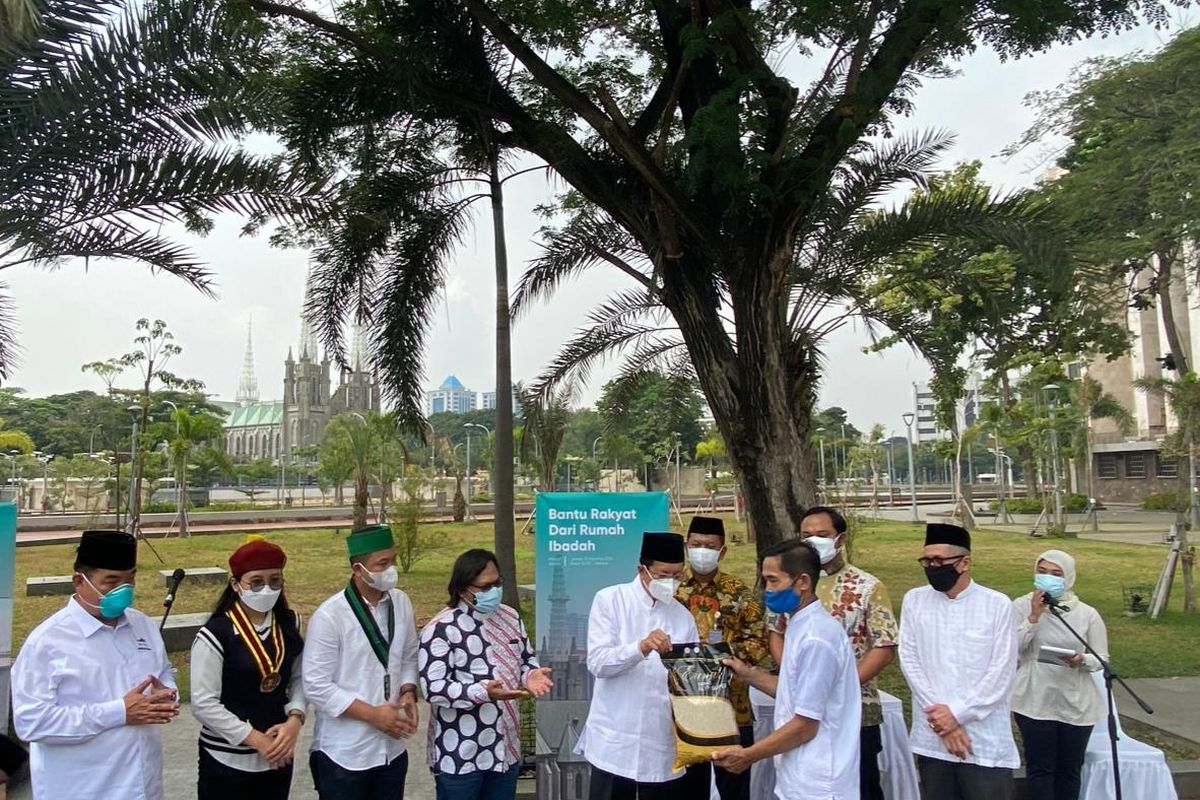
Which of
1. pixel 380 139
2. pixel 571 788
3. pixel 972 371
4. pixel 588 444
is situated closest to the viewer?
pixel 571 788

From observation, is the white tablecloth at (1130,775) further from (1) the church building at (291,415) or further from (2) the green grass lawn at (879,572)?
(1) the church building at (291,415)

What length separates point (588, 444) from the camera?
185 feet

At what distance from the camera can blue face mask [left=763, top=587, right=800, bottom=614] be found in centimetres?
315

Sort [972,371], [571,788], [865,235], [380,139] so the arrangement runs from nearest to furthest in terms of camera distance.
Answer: [571,788] → [865,235] → [380,139] → [972,371]

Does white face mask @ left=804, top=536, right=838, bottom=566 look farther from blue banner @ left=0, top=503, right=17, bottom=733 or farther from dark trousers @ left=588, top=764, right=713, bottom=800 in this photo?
blue banner @ left=0, top=503, right=17, bottom=733

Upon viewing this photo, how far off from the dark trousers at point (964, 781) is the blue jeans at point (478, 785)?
172cm

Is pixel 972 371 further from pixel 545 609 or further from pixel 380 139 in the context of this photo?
pixel 545 609

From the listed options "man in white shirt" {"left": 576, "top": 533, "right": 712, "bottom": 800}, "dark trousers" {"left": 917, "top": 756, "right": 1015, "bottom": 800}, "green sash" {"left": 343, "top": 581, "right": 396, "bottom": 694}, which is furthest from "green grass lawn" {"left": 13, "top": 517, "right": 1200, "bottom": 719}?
"green sash" {"left": 343, "top": 581, "right": 396, "bottom": 694}

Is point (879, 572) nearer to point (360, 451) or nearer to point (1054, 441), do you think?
point (1054, 441)

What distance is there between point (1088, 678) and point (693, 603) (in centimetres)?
206

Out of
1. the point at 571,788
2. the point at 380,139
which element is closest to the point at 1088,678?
the point at 571,788

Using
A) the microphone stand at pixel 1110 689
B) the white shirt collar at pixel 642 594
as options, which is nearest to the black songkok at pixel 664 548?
the white shirt collar at pixel 642 594

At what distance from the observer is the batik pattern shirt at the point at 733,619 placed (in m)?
3.80

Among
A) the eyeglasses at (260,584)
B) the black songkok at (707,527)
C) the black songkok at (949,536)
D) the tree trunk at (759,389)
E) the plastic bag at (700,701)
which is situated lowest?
the plastic bag at (700,701)
